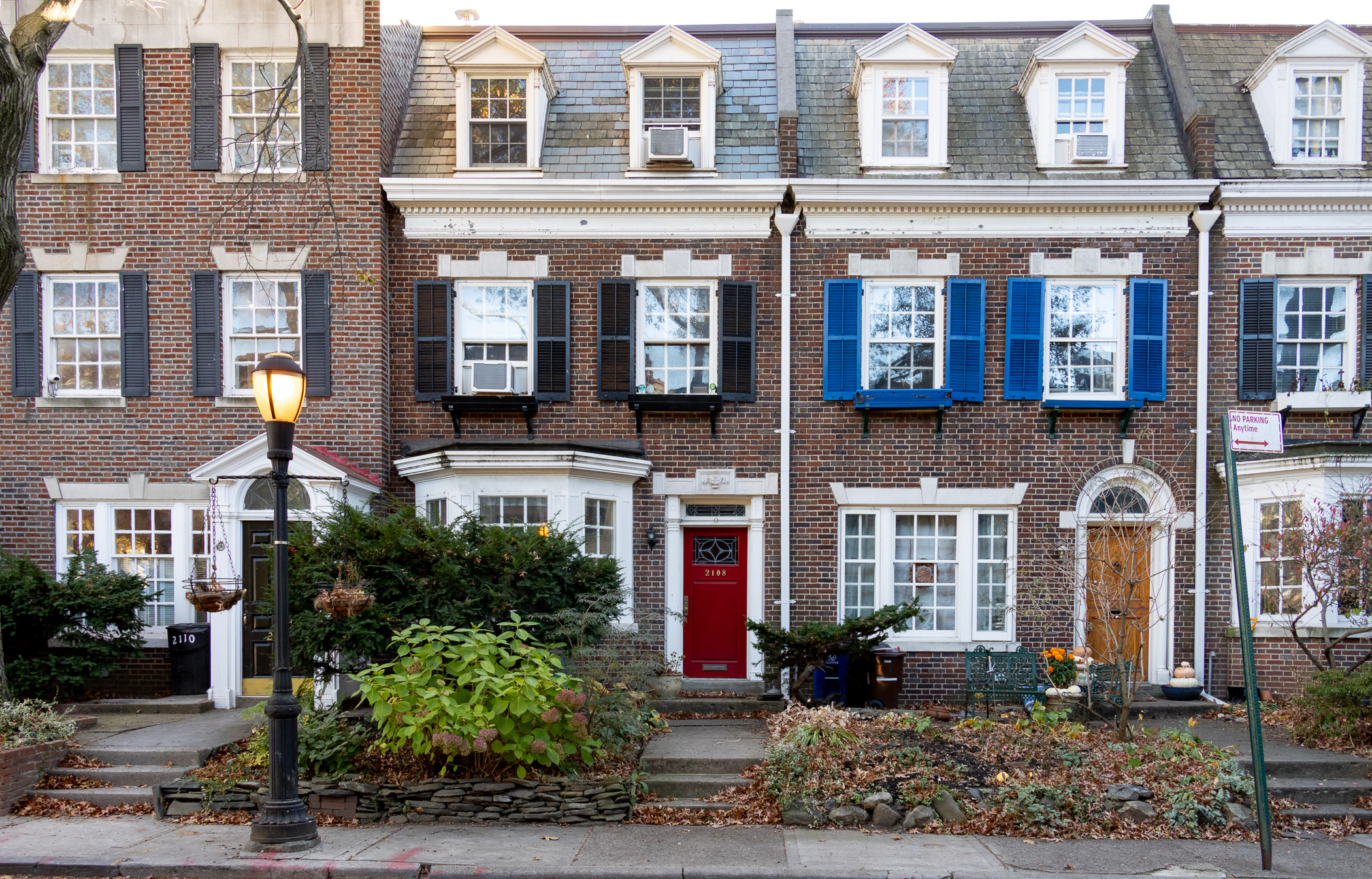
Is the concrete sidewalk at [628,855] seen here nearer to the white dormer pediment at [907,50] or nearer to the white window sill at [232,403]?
the white window sill at [232,403]

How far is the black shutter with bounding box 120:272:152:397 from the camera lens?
12.1 m

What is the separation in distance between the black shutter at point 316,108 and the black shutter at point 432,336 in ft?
6.69

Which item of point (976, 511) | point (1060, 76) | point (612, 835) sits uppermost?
point (1060, 76)

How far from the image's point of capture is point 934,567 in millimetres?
12305

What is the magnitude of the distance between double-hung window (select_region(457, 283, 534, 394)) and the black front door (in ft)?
10.2

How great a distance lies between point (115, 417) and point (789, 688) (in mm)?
9144

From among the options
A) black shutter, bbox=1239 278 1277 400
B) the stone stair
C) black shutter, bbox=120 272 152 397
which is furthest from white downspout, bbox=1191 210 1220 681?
black shutter, bbox=120 272 152 397

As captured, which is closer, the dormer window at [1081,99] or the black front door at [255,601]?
the black front door at [255,601]

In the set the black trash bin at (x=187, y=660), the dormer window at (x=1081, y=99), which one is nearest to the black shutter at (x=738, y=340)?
the dormer window at (x=1081, y=99)

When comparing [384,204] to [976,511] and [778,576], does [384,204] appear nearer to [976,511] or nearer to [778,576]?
[778,576]

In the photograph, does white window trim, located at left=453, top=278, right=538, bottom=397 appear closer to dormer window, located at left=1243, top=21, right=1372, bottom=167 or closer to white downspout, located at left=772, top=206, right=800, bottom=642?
white downspout, located at left=772, top=206, right=800, bottom=642

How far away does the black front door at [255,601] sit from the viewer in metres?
11.7

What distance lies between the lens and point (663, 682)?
11.4m

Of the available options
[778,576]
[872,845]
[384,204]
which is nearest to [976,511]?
[778,576]
